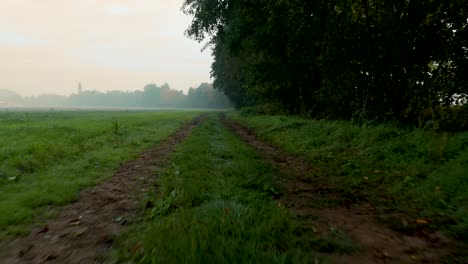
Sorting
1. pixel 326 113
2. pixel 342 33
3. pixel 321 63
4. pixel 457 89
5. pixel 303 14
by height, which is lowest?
pixel 326 113

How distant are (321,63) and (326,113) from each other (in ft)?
10.4

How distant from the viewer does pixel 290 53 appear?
64.4 ft

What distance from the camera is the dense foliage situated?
10.1m

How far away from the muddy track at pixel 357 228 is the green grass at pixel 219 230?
21 centimetres

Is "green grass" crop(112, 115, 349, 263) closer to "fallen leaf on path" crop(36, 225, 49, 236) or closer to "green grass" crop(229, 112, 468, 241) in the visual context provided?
"fallen leaf on path" crop(36, 225, 49, 236)

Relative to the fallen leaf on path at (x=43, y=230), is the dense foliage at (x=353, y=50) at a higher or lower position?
higher

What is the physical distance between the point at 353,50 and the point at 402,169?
8366 mm

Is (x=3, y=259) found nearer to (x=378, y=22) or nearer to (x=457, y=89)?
(x=457, y=89)

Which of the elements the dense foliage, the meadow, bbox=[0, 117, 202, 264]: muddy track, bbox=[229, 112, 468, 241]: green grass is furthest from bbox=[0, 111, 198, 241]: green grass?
the dense foliage

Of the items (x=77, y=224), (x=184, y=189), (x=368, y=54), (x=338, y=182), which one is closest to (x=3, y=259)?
(x=77, y=224)

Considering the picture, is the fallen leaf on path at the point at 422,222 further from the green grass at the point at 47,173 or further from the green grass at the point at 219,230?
the green grass at the point at 47,173

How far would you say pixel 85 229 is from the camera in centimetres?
418

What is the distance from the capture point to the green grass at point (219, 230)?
304 cm

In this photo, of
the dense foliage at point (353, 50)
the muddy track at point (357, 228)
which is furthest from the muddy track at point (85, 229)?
the dense foliage at point (353, 50)
